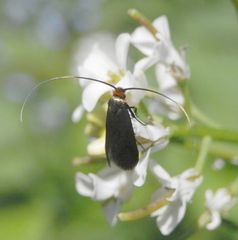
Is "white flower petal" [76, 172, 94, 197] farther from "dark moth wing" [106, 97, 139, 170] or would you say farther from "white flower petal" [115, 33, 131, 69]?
"white flower petal" [115, 33, 131, 69]

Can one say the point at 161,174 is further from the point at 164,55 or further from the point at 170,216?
the point at 164,55

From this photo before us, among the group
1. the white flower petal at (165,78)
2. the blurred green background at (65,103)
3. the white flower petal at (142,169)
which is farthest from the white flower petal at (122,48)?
the blurred green background at (65,103)

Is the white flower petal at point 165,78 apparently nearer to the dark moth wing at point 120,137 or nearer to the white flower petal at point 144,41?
the white flower petal at point 144,41

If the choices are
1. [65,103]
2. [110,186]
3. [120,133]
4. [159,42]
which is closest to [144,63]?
[159,42]

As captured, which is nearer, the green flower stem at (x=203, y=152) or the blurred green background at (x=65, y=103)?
the green flower stem at (x=203, y=152)

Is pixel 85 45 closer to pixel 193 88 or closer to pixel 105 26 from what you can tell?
pixel 105 26

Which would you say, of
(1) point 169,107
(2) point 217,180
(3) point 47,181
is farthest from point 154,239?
(1) point 169,107

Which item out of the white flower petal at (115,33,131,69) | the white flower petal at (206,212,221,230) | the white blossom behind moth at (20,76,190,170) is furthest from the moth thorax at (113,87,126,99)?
the white flower petal at (206,212,221,230)
